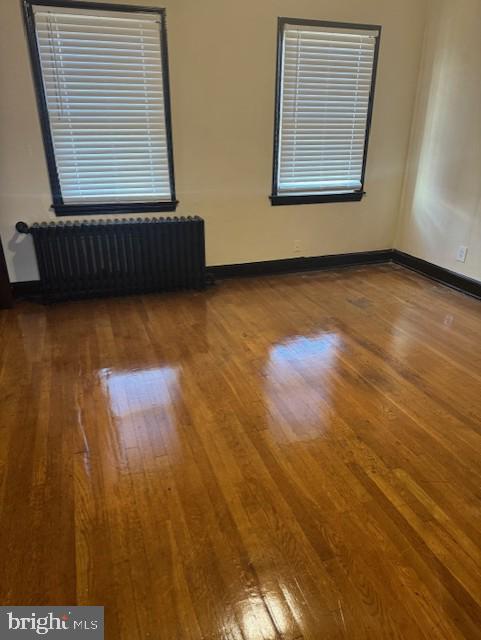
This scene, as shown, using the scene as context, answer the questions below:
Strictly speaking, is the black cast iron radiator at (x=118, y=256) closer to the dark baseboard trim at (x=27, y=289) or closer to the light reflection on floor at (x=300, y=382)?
the dark baseboard trim at (x=27, y=289)

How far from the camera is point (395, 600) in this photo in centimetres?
144

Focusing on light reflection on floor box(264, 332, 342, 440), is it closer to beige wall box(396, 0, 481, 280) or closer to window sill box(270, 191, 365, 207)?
window sill box(270, 191, 365, 207)

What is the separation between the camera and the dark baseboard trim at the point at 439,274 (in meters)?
4.07

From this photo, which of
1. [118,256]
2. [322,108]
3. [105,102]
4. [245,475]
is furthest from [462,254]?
[105,102]

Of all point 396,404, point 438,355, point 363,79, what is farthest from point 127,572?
point 363,79

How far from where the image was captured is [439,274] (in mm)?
4434

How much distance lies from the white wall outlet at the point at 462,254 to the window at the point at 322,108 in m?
1.21

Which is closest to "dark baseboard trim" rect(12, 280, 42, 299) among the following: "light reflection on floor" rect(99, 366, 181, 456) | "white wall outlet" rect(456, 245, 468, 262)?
"light reflection on floor" rect(99, 366, 181, 456)

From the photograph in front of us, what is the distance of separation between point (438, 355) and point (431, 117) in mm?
2635

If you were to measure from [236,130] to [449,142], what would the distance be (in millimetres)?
2005

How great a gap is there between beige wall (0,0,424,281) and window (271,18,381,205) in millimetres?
97

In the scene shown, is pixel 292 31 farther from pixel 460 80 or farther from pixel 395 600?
pixel 395 600

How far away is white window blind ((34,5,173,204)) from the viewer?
3354 millimetres

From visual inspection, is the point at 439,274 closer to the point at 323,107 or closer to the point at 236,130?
the point at 323,107
